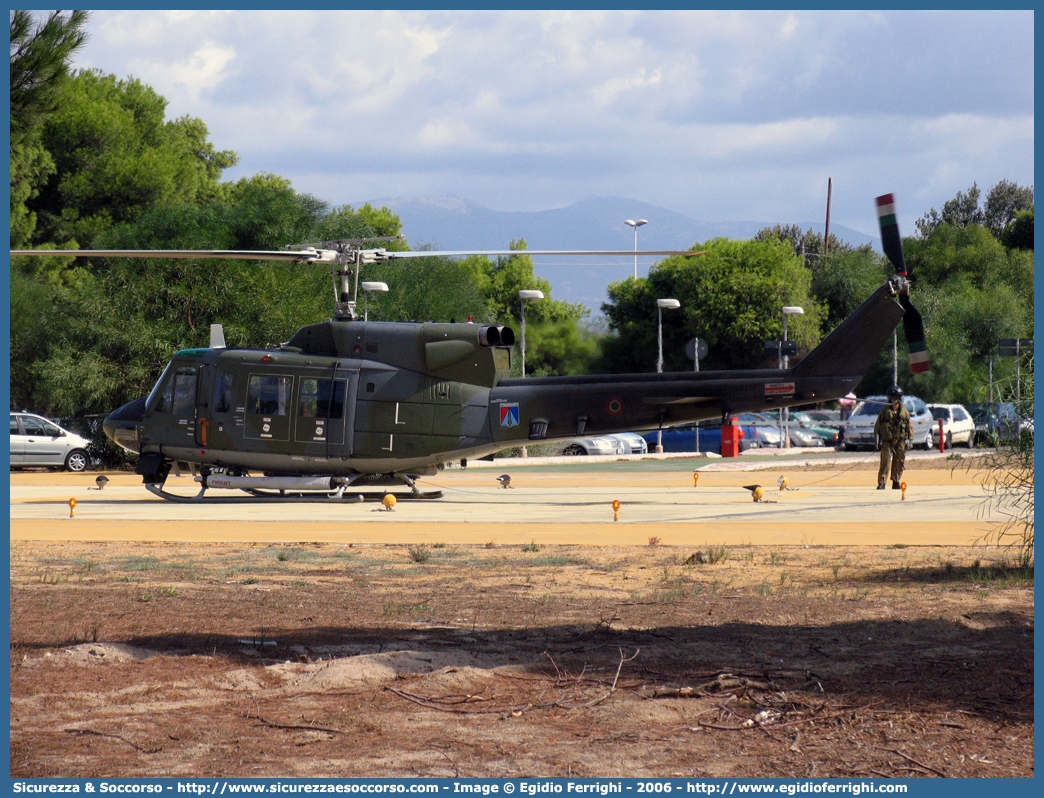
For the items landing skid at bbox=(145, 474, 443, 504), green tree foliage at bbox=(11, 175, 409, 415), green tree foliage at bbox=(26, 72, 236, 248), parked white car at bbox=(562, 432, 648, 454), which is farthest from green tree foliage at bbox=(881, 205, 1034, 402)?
green tree foliage at bbox=(26, 72, 236, 248)

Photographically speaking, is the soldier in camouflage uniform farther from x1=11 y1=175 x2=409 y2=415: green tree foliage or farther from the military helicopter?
x1=11 y1=175 x2=409 y2=415: green tree foliage

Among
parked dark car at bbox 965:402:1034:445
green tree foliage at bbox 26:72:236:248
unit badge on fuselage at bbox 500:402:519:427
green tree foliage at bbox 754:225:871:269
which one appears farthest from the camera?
green tree foliage at bbox 754:225:871:269

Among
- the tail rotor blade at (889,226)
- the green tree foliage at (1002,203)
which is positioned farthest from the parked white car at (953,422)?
the green tree foliage at (1002,203)

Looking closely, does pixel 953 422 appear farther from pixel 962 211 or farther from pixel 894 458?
pixel 962 211

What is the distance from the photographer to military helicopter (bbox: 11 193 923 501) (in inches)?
746


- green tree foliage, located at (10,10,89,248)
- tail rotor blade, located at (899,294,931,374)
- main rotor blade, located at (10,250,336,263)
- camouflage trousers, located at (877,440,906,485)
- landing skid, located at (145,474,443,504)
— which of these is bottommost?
landing skid, located at (145,474,443,504)

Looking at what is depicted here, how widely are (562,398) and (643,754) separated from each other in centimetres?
1387

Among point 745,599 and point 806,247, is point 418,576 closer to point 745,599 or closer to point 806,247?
point 745,599

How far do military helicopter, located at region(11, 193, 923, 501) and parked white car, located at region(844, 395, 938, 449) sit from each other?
82.1 feet

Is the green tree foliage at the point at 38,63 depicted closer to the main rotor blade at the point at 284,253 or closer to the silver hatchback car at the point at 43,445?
the main rotor blade at the point at 284,253

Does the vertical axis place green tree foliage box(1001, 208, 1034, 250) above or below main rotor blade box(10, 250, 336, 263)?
above

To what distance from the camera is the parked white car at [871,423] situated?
4269 cm

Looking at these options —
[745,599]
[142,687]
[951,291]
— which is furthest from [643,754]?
[951,291]

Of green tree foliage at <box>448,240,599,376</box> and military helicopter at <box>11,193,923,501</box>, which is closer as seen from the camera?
military helicopter at <box>11,193,923,501</box>
